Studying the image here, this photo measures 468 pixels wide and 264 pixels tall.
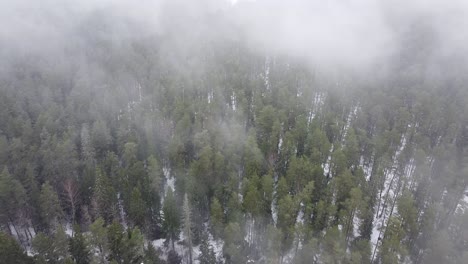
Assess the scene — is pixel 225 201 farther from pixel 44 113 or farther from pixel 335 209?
pixel 44 113

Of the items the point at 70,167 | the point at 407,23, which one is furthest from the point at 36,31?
the point at 407,23

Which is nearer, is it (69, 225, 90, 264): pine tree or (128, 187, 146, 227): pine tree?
(69, 225, 90, 264): pine tree

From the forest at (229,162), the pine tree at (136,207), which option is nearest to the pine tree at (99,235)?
the forest at (229,162)

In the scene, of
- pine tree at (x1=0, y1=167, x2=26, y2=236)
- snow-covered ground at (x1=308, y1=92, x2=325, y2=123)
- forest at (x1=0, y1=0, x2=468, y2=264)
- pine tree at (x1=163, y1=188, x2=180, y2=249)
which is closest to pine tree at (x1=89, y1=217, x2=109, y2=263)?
forest at (x1=0, y1=0, x2=468, y2=264)

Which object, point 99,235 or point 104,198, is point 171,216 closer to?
point 99,235

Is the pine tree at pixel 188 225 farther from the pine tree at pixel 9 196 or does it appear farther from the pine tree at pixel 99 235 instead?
the pine tree at pixel 9 196

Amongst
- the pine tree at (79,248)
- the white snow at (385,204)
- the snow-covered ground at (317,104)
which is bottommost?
the white snow at (385,204)

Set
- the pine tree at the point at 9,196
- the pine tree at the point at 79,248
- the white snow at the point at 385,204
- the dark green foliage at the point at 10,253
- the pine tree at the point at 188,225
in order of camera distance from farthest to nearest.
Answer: the white snow at the point at 385,204, the pine tree at the point at 9,196, the pine tree at the point at 188,225, the pine tree at the point at 79,248, the dark green foliage at the point at 10,253

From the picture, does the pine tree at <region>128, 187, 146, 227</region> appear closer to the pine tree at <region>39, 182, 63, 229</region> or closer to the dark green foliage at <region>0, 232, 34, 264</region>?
the pine tree at <region>39, 182, 63, 229</region>
